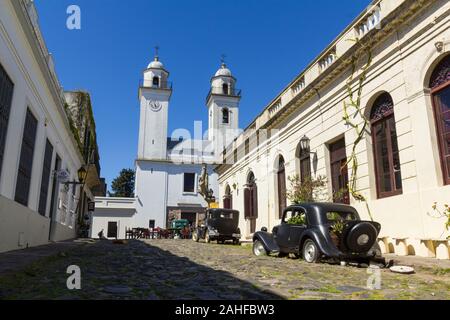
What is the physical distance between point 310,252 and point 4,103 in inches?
278

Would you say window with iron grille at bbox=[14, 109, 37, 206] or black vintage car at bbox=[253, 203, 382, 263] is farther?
window with iron grille at bbox=[14, 109, 37, 206]

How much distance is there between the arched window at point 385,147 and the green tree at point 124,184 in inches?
2225

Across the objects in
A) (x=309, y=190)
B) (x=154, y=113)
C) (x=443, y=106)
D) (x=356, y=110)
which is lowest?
(x=309, y=190)

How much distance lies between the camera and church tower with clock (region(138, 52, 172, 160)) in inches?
1585

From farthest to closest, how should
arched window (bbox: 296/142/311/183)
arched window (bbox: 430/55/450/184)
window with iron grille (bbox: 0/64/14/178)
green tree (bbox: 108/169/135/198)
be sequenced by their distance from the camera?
green tree (bbox: 108/169/135/198) < arched window (bbox: 296/142/311/183) < arched window (bbox: 430/55/450/184) < window with iron grille (bbox: 0/64/14/178)

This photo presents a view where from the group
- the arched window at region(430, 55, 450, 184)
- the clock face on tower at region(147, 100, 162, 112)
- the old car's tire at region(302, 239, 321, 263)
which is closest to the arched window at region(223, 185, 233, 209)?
the old car's tire at region(302, 239, 321, 263)

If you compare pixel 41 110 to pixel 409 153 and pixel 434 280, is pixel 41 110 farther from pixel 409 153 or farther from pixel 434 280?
pixel 434 280

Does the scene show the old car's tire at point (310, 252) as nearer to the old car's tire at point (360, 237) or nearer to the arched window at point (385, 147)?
the old car's tire at point (360, 237)

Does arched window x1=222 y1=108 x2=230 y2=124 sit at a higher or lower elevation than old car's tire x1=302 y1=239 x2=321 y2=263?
higher

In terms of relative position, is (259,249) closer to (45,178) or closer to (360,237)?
(360,237)

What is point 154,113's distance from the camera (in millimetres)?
41531

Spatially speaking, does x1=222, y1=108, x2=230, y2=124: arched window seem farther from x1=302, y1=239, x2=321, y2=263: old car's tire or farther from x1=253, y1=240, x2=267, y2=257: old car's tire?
x1=302, y1=239, x2=321, y2=263: old car's tire

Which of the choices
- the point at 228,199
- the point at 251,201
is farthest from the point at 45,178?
the point at 228,199
